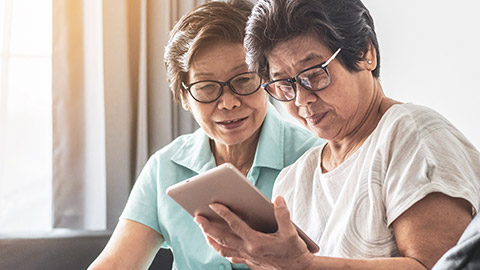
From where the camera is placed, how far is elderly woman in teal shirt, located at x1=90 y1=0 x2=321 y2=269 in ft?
6.07

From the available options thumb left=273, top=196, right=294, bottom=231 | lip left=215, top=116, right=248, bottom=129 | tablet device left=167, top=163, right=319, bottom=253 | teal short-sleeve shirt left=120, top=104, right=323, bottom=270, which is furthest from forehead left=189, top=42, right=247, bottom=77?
thumb left=273, top=196, right=294, bottom=231

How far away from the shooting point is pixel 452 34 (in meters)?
1.61

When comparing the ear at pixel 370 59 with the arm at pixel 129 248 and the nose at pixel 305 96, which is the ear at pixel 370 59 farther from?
the arm at pixel 129 248

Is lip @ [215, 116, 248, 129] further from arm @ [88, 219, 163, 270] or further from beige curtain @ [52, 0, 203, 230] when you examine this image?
beige curtain @ [52, 0, 203, 230]

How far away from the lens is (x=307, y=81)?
136 centimetres

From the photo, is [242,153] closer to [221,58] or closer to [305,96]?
[221,58]

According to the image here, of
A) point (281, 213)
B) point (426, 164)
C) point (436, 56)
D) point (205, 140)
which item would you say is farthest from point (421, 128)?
point (205, 140)

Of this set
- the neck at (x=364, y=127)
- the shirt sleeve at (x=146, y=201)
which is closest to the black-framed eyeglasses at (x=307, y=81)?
the neck at (x=364, y=127)

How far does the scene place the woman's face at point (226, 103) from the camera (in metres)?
1.84

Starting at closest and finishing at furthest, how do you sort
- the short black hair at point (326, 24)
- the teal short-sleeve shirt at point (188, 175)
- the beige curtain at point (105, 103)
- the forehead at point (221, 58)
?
1. the short black hair at point (326, 24)
2. the forehead at point (221, 58)
3. the teal short-sleeve shirt at point (188, 175)
4. the beige curtain at point (105, 103)

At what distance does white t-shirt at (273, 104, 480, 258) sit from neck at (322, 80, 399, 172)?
5 cm

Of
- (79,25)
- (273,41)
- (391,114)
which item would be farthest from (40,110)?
(391,114)

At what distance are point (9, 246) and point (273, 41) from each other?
1.79 meters

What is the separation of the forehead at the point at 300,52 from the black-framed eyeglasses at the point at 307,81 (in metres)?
0.02
